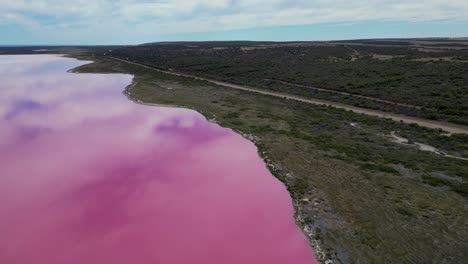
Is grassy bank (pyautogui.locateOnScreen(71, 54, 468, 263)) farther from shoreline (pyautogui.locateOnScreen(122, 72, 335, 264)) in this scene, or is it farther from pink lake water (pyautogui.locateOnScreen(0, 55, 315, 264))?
pink lake water (pyautogui.locateOnScreen(0, 55, 315, 264))

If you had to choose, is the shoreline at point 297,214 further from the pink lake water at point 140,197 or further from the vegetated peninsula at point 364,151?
the pink lake water at point 140,197

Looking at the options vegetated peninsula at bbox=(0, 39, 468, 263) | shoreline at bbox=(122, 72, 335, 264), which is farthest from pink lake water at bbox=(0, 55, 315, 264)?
vegetated peninsula at bbox=(0, 39, 468, 263)

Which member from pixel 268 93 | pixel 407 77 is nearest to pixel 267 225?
pixel 268 93

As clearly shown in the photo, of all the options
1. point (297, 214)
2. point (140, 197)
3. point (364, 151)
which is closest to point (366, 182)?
point (364, 151)

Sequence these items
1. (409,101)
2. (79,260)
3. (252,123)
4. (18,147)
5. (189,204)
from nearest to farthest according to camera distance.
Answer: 1. (79,260)
2. (189,204)
3. (18,147)
4. (252,123)
5. (409,101)

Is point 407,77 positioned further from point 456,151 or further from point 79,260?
point 79,260

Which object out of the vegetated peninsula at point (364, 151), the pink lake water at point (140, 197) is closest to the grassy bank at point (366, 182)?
the vegetated peninsula at point (364, 151)
